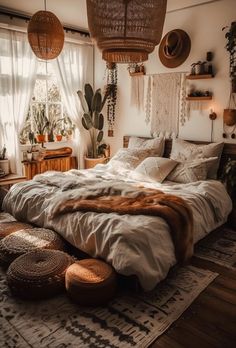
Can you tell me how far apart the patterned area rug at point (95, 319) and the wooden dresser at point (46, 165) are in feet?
8.16

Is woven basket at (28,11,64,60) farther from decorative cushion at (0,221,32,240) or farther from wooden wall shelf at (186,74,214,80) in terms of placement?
wooden wall shelf at (186,74,214,80)

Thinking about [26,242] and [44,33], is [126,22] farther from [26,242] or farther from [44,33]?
[26,242]

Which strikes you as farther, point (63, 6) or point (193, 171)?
point (63, 6)

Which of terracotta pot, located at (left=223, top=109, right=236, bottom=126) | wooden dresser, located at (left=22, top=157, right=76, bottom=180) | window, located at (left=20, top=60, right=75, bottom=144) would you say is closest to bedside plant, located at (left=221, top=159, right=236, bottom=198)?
terracotta pot, located at (left=223, top=109, right=236, bottom=126)

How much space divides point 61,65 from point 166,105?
183 cm

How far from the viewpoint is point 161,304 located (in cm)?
224

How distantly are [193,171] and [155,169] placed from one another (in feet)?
1.54

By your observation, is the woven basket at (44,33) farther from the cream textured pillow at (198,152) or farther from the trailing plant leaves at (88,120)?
the trailing plant leaves at (88,120)

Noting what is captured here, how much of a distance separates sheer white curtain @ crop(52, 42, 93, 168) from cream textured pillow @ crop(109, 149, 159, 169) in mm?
1185

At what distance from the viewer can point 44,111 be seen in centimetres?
500

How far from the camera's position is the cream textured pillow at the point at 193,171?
12.1 feet

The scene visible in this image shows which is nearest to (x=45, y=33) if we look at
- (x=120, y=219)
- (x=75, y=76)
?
(x=120, y=219)

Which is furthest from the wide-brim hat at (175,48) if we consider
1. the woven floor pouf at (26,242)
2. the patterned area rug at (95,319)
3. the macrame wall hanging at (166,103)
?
the patterned area rug at (95,319)

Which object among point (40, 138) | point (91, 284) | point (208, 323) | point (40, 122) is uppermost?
point (40, 122)
